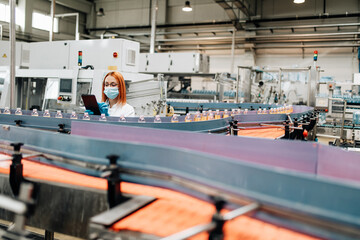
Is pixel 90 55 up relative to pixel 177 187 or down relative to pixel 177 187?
up

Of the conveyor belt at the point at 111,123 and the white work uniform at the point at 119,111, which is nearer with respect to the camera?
the conveyor belt at the point at 111,123

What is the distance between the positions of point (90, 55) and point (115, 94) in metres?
1.86

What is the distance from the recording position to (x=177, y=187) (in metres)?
1.02

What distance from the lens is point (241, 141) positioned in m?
1.18

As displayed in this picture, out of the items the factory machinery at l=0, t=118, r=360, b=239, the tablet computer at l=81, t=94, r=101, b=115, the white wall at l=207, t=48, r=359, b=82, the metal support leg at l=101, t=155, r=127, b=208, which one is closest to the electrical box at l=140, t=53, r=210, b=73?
Result: the tablet computer at l=81, t=94, r=101, b=115

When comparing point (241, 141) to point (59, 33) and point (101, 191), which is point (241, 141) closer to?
point (101, 191)

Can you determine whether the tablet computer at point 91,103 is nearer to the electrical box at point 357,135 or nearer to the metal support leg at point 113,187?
the metal support leg at point 113,187

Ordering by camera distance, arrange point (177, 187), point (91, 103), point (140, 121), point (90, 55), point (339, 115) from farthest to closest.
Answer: point (339, 115)
point (90, 55)
point (91, 103)
point (140, 121)
point (177, 187)

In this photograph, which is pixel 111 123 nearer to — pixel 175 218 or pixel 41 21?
pixel 175 218

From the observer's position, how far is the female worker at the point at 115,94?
9.18 feet

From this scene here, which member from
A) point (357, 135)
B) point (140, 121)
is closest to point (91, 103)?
point (140, 121)

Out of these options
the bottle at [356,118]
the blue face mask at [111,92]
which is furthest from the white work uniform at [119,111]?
the bottle at [356,118]

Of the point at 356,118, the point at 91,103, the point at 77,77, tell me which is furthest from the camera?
the point at 356,118

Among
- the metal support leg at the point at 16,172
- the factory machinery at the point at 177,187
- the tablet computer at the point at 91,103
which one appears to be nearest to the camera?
the factory machinery at the point at 177,187
